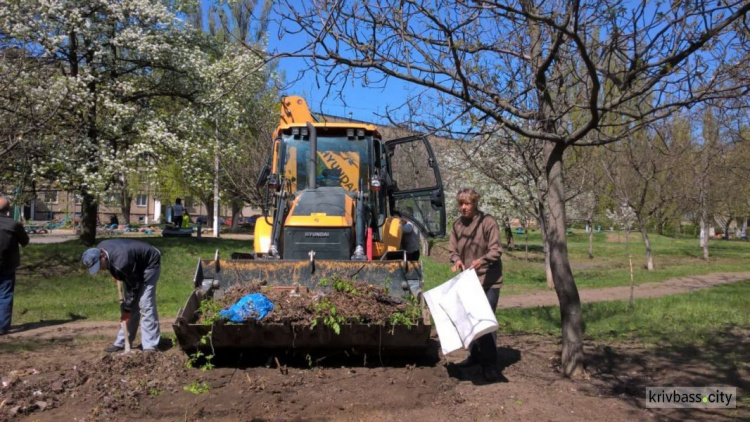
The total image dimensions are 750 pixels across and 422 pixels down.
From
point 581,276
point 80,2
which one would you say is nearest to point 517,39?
point 80,2

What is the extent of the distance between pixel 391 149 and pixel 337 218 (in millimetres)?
2073

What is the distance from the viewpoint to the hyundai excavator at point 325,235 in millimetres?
5961

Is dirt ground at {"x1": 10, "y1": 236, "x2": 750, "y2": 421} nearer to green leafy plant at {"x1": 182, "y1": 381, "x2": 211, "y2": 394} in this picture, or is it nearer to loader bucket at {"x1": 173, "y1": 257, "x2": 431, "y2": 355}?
green leafy plant at {"x1": 182, "y1": 381, "x2": 211, "y2": 394}

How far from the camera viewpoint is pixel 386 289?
647 centimetres

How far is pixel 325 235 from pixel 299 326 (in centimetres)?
159

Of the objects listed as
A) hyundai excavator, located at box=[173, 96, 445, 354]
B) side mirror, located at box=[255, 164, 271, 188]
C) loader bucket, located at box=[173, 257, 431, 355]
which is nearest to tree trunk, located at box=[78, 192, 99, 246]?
hyundai excavator, located at box=[173, 96, 445, 354]

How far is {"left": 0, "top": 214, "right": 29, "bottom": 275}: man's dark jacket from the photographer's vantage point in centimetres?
A: 854

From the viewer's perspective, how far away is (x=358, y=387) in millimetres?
5664

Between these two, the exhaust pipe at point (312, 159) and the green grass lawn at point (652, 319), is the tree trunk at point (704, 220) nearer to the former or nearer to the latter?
the green grass lawn at point (652, 319)

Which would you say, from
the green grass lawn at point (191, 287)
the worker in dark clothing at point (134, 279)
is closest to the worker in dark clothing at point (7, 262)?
the green grass lawn at point (191, 287)

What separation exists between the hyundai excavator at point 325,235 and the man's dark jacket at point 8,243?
357 cm

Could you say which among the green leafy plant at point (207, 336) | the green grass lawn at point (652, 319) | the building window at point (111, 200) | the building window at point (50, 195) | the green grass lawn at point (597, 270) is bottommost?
the green grass lawn at point (597, 270)

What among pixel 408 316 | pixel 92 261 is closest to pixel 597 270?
pixel 408 316

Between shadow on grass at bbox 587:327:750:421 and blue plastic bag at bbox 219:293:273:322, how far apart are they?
3327 millimetres
